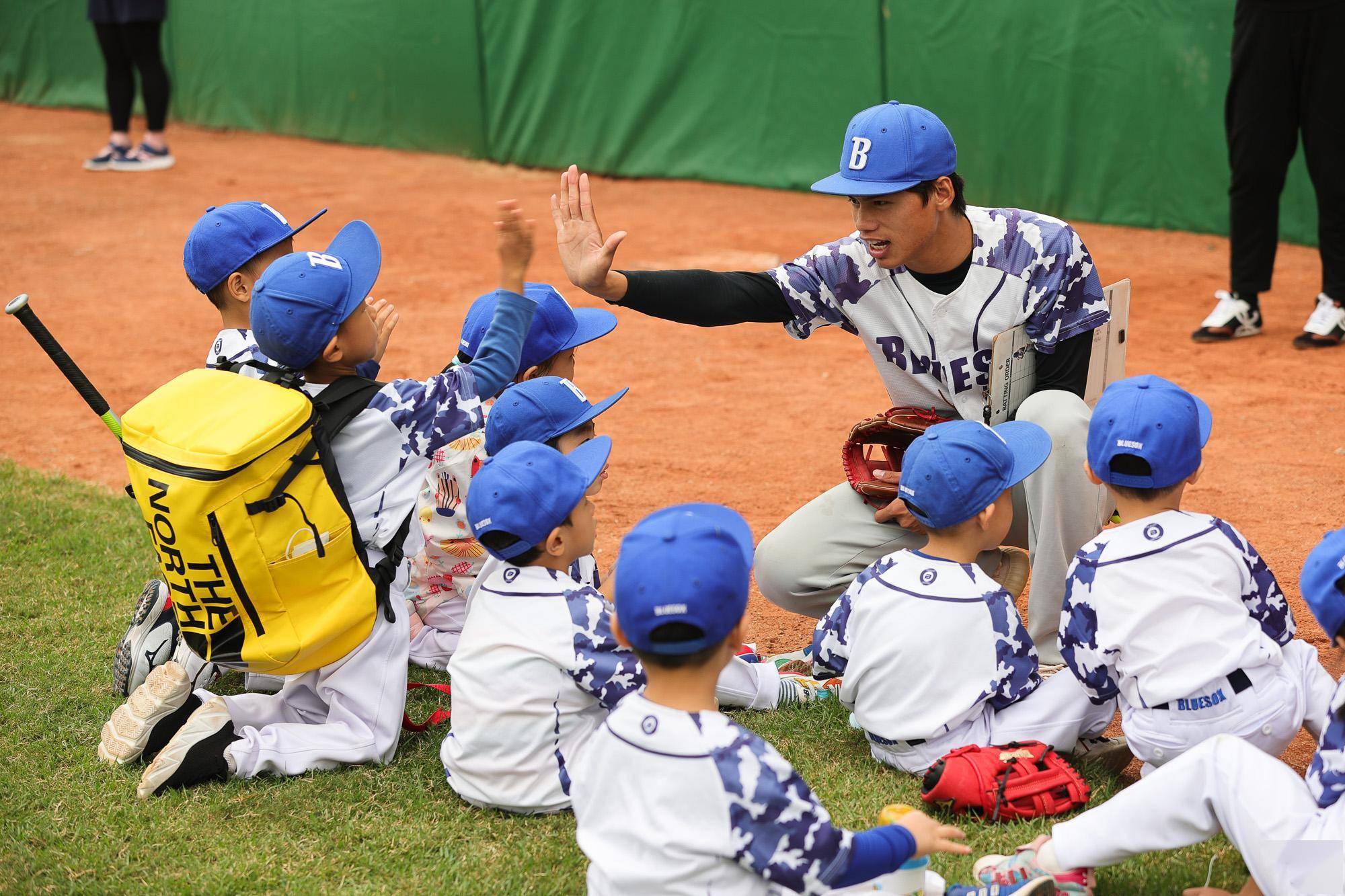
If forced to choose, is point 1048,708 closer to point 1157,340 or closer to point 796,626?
point 796,626

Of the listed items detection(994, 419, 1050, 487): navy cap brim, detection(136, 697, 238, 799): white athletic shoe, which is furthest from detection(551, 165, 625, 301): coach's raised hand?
detection(136, 697, 238, 799): white athletic shoe

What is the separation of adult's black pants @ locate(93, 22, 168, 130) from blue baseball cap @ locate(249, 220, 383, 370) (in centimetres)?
970

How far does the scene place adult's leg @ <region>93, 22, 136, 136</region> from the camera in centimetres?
1212

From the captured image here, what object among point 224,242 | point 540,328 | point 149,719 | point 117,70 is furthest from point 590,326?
point 117,70

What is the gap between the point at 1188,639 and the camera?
9.52ft

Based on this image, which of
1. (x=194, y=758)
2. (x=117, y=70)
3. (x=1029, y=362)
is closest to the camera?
(x=194, y=758)

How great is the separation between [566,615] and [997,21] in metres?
7.68

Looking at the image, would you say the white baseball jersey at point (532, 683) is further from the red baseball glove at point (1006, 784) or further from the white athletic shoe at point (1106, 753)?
the white athletic shoe at point (1106, 753)

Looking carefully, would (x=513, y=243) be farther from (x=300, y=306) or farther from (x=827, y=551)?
(x=827, y=551)

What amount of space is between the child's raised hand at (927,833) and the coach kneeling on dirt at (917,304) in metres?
1.38

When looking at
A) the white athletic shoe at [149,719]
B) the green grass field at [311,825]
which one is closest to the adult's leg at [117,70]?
the green grass field at [311,825]

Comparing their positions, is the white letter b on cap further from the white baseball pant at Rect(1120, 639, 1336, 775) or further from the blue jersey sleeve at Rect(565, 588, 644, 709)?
the white baseball pant at Rect(1120, 639, 1336, 775)

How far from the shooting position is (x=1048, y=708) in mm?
3211

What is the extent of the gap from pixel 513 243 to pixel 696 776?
1.61 metres
